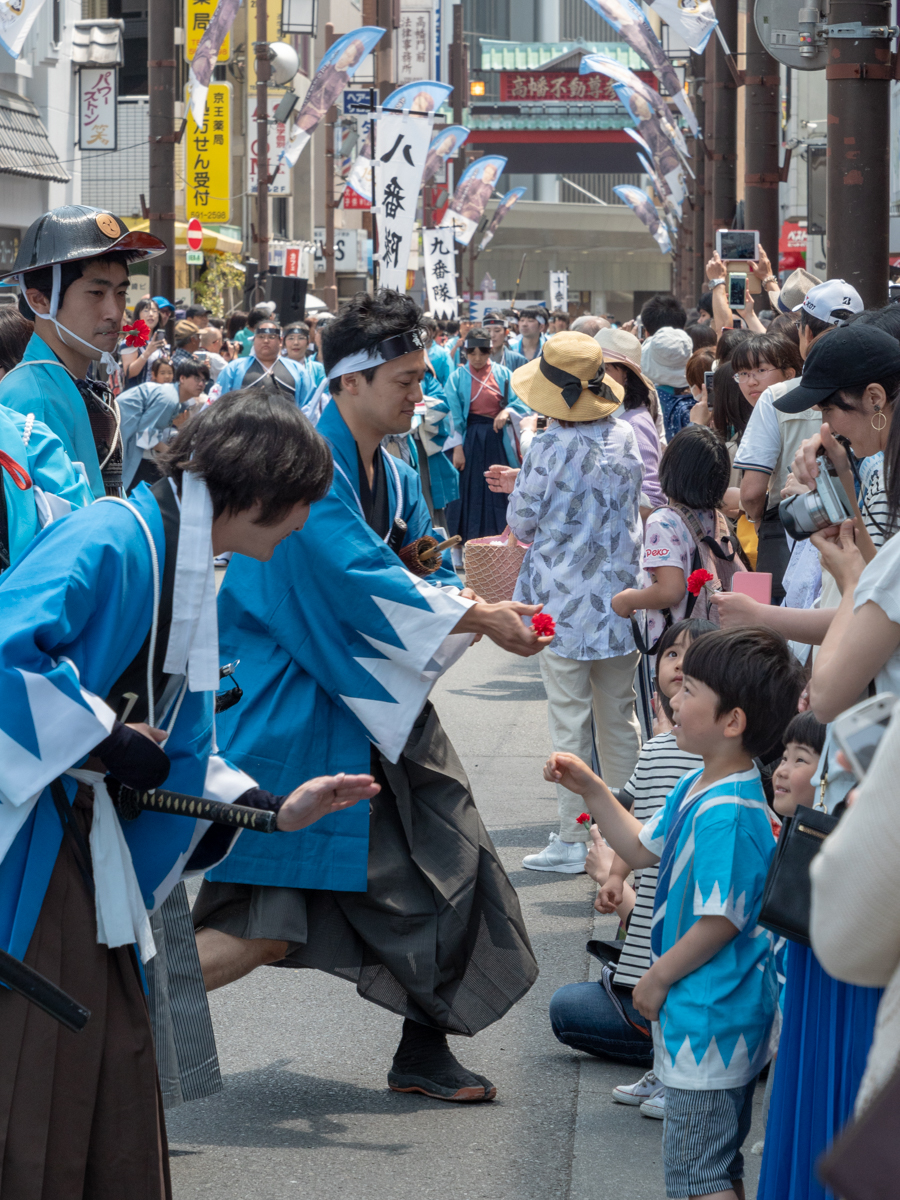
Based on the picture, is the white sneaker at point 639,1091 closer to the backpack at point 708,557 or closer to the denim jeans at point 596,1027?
the denim jeans at point 596,1027

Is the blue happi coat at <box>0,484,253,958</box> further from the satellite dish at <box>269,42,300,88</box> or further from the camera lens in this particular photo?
the satellite dish at <box>269,42,300,88</box>

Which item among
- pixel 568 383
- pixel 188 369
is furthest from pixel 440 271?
pixel 568 383

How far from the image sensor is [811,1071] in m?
2.41

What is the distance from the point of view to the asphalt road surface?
3.29m

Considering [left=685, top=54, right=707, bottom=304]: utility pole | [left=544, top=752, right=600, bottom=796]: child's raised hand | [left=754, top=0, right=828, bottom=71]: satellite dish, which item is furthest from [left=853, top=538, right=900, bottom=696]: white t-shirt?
[left=685, top=54, right=707, bottom=304]: utility pole

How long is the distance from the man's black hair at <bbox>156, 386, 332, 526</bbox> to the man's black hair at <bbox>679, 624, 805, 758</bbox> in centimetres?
86

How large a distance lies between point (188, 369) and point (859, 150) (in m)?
6.63

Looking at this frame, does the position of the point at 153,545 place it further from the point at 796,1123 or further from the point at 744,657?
the point at 796,1123

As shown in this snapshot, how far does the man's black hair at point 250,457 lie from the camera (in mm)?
2480

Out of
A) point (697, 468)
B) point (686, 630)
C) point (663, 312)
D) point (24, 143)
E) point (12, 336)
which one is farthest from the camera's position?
point (24, 143)

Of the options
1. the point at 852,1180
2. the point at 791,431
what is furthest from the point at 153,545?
the point at 791,431

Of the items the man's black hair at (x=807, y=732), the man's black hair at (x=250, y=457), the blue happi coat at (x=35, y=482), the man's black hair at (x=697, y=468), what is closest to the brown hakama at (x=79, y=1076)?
the man's black hair at (x=250, y=457)

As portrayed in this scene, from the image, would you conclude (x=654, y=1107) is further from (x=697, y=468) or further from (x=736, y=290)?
(x=736, y=290)

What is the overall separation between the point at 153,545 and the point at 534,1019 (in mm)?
2364
